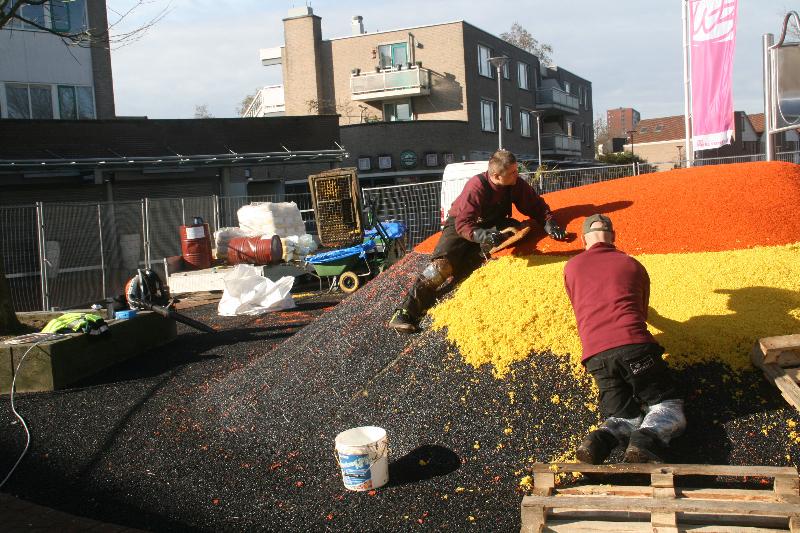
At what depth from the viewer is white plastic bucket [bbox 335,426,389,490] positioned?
4.51 m

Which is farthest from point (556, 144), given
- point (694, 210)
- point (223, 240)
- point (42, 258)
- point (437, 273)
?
point (437, 273)

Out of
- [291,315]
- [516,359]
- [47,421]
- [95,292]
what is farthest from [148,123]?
[516,359]

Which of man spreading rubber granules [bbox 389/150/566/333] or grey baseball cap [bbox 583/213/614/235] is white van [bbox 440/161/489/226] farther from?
grey baseball cap [bbox 583/213/614/235]

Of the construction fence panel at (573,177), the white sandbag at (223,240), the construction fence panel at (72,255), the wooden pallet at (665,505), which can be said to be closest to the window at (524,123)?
the construction fence panel at (573,177)

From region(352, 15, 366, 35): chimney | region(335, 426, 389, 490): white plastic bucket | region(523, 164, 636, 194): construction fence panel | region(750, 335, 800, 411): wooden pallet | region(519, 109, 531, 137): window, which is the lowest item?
region(335, 426, 389, 490): white plastic bucket

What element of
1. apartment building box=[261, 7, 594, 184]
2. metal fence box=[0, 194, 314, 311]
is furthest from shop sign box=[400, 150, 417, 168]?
metal fence box=[0, 194, 314, 311]

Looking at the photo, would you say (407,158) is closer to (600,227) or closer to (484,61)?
(484,61)

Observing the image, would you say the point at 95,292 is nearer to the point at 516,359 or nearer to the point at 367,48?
the point at 516,359

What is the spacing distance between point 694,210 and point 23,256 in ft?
41.5

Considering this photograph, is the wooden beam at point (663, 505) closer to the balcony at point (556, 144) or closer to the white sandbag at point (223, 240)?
the white sandbag at point (223, 240)

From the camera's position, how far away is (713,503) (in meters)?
3.53

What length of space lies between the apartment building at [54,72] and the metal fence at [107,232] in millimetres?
8917

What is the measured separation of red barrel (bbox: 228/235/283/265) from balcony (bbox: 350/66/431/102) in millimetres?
25902

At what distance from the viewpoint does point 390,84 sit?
40.1 metres
